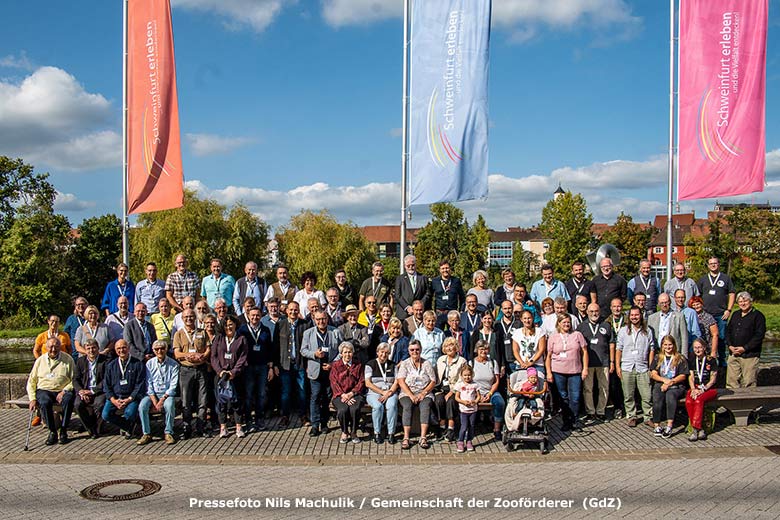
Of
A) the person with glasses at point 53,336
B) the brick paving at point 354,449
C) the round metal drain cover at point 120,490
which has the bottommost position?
the brick paving at point 354,449

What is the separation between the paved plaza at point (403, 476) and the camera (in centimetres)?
628

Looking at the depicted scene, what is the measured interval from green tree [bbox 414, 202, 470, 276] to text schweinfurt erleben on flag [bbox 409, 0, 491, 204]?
51.0 m

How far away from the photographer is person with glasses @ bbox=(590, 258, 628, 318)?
418 inches

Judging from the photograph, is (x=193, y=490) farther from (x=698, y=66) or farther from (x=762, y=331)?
(x=698, y=66)

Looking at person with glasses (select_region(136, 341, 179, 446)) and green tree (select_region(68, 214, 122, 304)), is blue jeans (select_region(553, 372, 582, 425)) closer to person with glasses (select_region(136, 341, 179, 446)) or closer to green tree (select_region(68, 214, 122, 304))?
person with glasses (select_region(136, 341, 179, 446))

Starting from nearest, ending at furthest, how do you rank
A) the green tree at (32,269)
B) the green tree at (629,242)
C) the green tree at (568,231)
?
the green tree at (32,269)
the green tree at (568,231)
the green tree at (629,242)

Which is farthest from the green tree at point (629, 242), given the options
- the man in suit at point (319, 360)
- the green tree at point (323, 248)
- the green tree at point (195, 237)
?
the man in suit at point (319, 360)

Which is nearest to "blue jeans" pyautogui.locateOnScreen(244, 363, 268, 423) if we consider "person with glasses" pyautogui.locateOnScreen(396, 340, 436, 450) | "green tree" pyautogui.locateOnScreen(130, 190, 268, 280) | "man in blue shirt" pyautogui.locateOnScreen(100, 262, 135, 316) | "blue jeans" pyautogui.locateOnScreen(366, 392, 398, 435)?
"blue jeans" pyautogui.locateOnScreen(366, 392, 398, 435)

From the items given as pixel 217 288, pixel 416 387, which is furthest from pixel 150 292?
pixel 416 387

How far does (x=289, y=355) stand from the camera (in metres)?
9.67

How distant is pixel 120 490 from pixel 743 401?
8.37m

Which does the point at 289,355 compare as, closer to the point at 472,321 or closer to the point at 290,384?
the point at 290,384

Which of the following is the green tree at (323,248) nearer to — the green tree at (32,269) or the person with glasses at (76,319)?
the green tree at (32,269)

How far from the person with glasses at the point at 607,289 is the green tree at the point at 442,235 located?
52.8m
